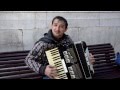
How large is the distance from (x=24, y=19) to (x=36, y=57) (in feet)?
7.89

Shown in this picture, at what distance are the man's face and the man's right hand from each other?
20.1 inches

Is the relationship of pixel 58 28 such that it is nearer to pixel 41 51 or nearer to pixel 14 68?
pixel 41 51

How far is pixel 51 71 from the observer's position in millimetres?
2818

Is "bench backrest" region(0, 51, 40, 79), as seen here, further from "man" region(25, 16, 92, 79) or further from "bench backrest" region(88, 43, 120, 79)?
"bench backrest" region(88, 43, 120, 79)

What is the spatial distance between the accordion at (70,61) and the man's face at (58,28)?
0.33 meters

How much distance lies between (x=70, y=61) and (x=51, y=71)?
0.24m

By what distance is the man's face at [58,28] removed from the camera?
10.6 ft

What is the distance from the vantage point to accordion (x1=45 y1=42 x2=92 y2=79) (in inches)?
111

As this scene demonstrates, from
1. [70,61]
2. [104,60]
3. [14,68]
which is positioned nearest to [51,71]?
[70,61]

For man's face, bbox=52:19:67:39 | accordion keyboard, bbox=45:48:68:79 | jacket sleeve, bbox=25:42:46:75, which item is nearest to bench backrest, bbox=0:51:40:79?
jacket sleeve, bbox=25:42:46:75
